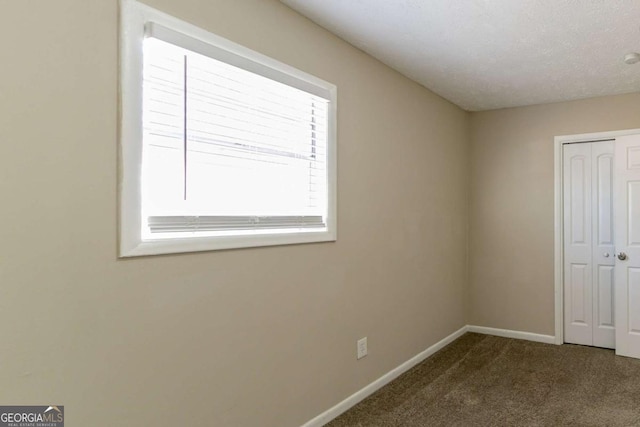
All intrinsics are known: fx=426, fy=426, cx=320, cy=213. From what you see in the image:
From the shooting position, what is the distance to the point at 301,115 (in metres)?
2.56

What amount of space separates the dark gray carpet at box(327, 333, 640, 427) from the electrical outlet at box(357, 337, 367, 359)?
0.32m

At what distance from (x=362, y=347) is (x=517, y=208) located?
262cm

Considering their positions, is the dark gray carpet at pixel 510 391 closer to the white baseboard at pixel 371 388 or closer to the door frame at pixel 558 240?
the white baseboard at pixel 371 388

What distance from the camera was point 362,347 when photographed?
121 inches

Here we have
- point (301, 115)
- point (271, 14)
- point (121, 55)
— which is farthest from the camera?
point (301, 115)

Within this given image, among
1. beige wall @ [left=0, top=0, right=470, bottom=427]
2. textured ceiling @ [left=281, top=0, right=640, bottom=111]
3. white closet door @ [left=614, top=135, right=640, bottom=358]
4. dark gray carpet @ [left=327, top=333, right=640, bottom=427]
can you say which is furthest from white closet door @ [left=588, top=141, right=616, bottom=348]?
beige wall @ [left=0, top=0, right=470, bottom=427]

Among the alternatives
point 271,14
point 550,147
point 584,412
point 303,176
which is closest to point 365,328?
point 303,176

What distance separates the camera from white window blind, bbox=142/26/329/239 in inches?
71.1

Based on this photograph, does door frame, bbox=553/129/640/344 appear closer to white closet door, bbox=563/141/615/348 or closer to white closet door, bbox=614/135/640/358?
white closet door, bbox=563/141/615/348

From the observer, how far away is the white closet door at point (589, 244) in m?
4.20

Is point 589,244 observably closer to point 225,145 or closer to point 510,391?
point 510,391

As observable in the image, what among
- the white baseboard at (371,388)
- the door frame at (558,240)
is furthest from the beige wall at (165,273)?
the door frame at (558,240)

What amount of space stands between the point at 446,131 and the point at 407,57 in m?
1.43

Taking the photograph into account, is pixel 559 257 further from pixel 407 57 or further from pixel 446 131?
pixel 407 57
